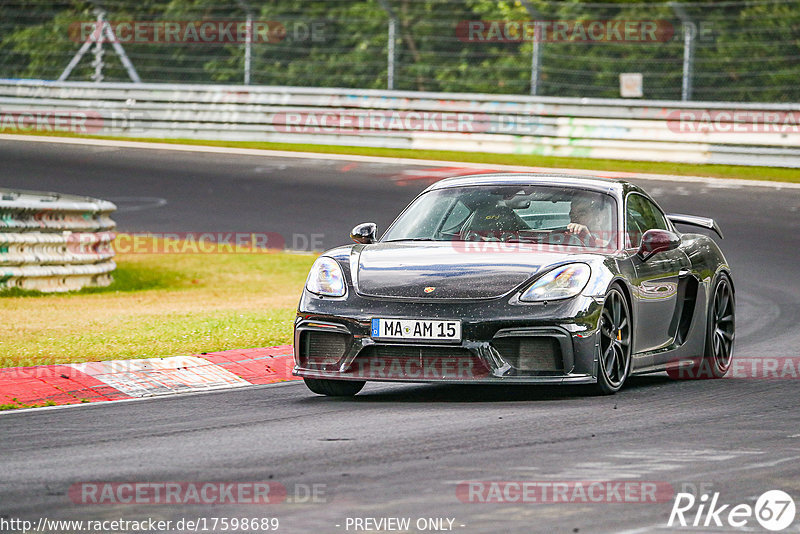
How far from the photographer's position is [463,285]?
8.17m

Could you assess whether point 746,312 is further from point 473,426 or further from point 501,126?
point 501,126

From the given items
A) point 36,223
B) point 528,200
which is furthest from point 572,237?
point 36,223

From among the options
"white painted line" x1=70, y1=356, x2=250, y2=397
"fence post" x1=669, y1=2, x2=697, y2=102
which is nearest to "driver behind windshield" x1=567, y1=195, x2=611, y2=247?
"white painted line" x1=70, y1=356, x2=250, y2=397

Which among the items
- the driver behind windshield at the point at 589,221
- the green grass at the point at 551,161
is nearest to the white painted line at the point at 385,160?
the green grass at the point at 551,161

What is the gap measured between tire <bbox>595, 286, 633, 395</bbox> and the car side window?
71cm

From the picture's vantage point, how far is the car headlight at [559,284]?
810cm

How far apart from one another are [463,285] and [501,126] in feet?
56.0

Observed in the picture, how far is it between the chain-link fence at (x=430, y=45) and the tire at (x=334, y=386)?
1491 cm

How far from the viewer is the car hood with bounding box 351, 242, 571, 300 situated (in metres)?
8.15

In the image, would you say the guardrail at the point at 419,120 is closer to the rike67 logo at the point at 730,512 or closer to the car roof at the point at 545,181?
the car roof at the point at 545,181

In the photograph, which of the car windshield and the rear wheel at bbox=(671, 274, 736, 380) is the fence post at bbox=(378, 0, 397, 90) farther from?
the car windshield

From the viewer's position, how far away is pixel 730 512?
5.39 m

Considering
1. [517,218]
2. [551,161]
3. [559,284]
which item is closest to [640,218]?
[517,218]

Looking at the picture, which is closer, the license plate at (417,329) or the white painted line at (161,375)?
the license plate at (417,329)
